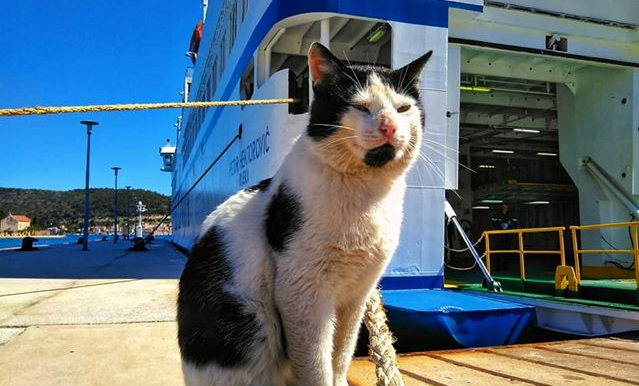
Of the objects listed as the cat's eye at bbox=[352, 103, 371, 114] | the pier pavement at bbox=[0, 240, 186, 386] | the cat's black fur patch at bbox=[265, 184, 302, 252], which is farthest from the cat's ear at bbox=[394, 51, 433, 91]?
the pier pavement at bbox=[0, 240, 186, 386]

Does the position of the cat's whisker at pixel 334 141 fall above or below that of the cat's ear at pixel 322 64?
below

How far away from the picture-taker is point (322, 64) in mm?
1453

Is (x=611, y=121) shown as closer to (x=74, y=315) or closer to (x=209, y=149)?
(x=74, y=315)

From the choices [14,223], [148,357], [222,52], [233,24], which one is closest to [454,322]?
[148,357]

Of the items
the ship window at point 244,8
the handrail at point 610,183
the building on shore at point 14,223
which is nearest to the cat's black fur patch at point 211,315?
the ship window at point 244,8

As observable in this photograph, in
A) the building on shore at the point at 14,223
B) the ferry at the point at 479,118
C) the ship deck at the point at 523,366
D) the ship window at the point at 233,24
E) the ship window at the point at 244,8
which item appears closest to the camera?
the ship deck at the point at 523,366

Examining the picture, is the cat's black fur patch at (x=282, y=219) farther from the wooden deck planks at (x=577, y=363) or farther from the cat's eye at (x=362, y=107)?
the wooden deck planks at (x=577, y=363)

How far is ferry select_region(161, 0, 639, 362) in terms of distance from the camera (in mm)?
4487

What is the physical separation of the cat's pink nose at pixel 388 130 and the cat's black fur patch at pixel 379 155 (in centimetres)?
3

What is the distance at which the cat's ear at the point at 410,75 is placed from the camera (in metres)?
1.53

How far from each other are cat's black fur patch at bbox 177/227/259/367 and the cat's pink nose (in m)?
0.64

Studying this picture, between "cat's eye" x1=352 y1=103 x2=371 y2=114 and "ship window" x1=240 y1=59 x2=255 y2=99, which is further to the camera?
"ship window" x1=240 y1=59 x2=255 y2=99

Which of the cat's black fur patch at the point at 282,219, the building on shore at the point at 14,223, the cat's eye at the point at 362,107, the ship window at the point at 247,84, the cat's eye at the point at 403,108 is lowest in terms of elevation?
the building on shore at the point at 14,223

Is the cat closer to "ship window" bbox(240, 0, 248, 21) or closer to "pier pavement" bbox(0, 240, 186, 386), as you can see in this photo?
"pier pavement" bbox(0, 240, 186, 386)
